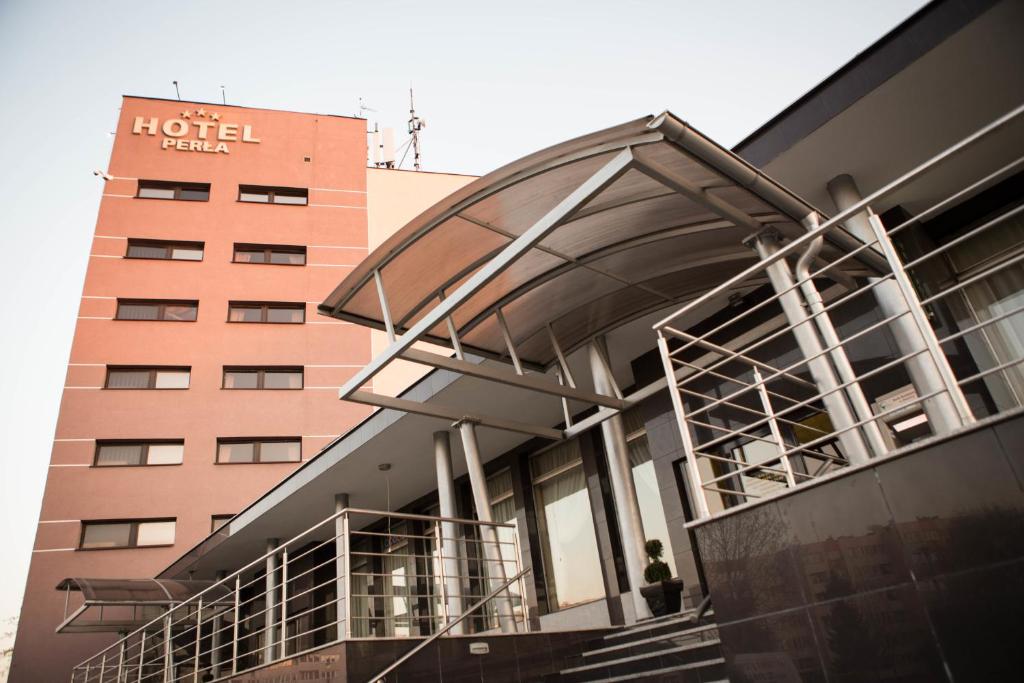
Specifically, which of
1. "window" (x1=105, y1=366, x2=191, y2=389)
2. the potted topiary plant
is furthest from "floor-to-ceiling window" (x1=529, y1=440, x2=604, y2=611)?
"window" (x1=105, y1=366, x2=191, y2=389)

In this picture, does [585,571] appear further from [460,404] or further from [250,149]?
[250,149]

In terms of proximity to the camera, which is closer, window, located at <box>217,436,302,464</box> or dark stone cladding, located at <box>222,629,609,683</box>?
dark stone cladding, located at <box>222,629,609,683</box>

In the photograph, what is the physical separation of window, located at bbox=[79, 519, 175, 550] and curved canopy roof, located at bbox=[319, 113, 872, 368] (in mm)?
14544

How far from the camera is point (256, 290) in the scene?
73.0 feet

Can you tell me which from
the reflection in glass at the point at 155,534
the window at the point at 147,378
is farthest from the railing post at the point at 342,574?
the window at the point at 147,378

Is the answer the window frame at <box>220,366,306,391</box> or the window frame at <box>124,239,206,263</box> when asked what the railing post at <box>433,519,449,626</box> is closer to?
the window frame at <box>220,366,306,391</box>

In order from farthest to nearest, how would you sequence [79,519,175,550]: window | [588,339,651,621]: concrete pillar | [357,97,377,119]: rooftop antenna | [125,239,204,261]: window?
[357,97,377,119]: rooftop antenna → [125,239,204,261]: window → [79,519,175,550]: window → [588,339,651,621]: concrete pillar

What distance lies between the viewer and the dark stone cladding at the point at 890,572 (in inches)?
113

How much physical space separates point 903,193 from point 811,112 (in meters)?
1.81

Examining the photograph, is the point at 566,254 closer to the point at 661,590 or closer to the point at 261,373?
the point at 661,590

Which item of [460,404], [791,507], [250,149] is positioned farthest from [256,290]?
[791,507]

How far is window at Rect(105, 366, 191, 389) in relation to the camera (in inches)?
804

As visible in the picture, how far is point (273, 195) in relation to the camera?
24453mm

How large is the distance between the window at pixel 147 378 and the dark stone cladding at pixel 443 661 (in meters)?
15.0
